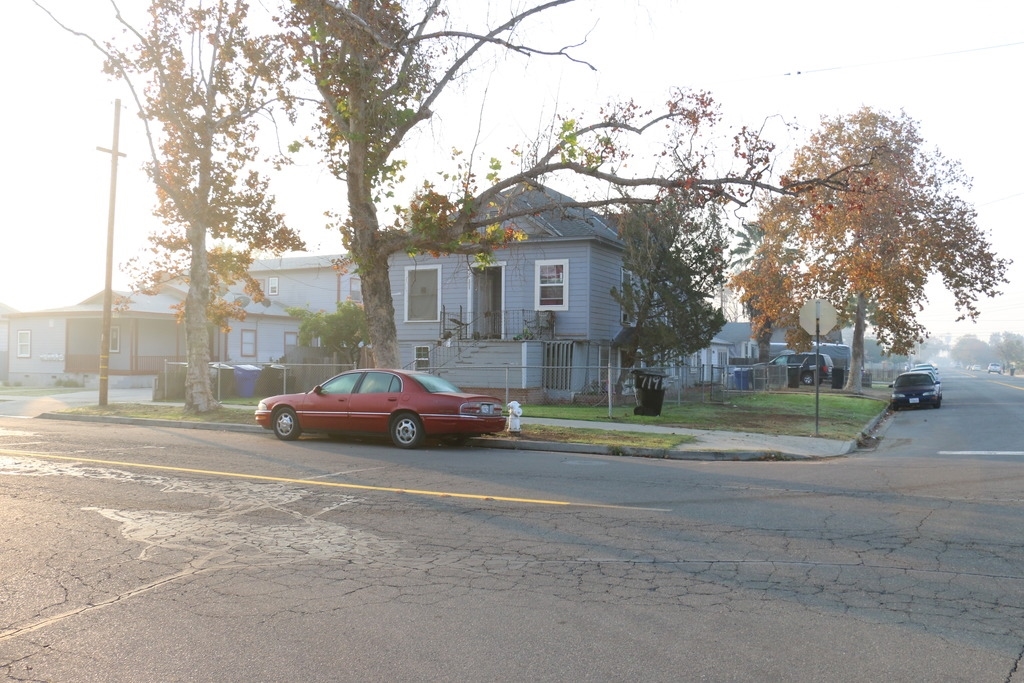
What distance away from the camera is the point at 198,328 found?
22281mm

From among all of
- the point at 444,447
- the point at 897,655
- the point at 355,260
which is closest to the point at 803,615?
the point at 897,655

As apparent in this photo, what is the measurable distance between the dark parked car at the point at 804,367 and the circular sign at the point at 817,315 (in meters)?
25.3

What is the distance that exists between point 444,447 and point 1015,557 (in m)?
9.88

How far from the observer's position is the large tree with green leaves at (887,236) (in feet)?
116

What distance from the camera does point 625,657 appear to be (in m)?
4.58

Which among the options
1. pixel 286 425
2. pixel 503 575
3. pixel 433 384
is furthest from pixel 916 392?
pixel 503 575

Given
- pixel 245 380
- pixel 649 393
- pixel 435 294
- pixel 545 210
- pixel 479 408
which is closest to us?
pixel 479 408

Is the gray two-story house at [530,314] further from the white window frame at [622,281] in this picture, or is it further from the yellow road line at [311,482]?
the yellow road line at [311,482]

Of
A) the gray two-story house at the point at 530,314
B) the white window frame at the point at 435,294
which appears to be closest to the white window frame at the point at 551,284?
the gray two-story house at the point at 530,314

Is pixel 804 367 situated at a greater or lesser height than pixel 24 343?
lesser

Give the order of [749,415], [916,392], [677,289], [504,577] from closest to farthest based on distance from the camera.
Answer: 1. [504,577]
2. [749,415]
3. [677,289]
4. [916,392]

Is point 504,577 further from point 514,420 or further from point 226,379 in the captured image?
point 226,379

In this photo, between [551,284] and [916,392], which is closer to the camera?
[551,284]

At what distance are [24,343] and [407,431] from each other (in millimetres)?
34208
